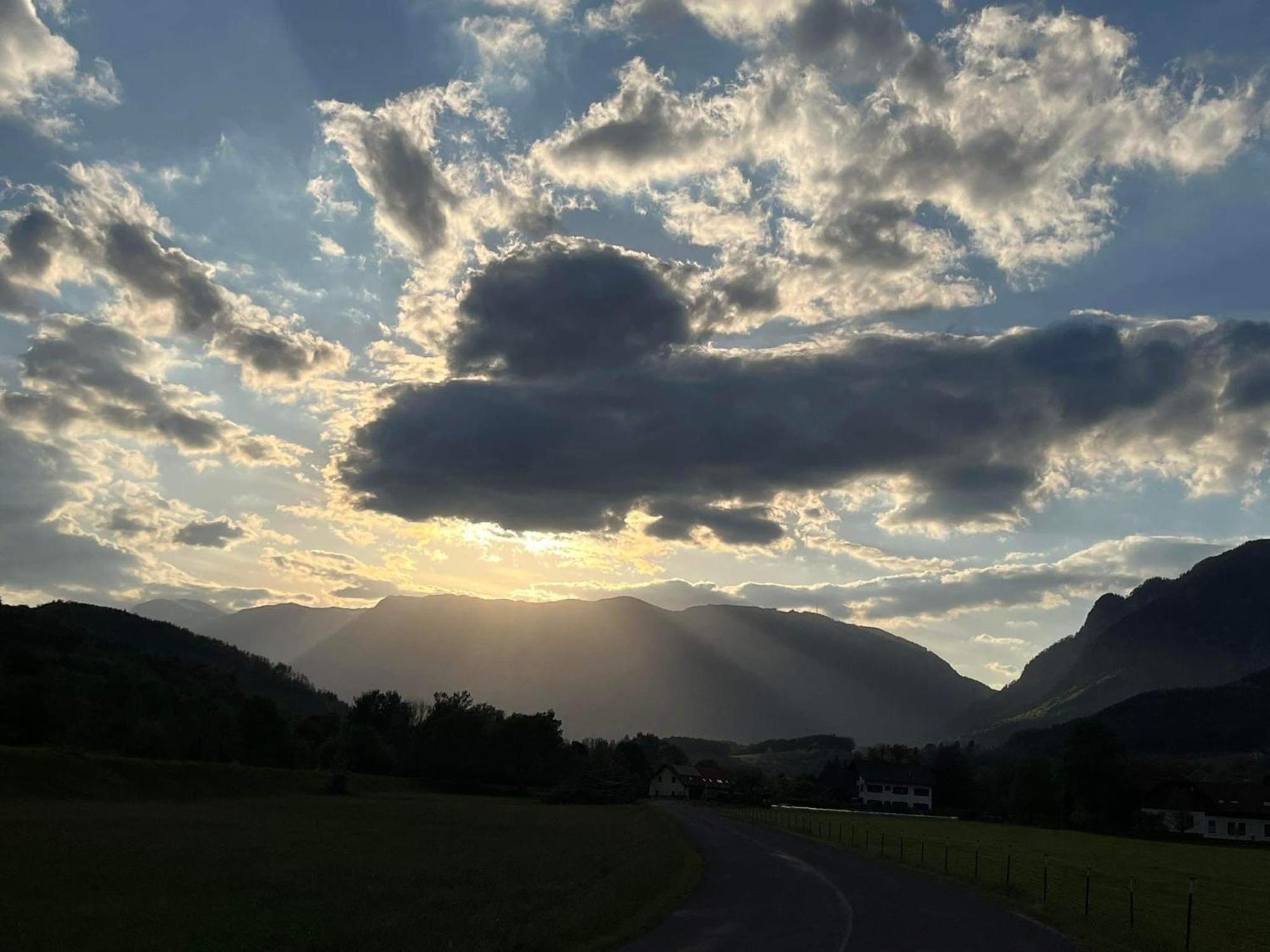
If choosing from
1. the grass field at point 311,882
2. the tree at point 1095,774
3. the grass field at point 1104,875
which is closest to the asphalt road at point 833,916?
the grass field at point 311,882

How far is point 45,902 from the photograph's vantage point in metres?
26.9

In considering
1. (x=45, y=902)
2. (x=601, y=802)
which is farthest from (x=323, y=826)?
(x=601, y=802)

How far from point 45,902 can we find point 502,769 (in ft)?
459

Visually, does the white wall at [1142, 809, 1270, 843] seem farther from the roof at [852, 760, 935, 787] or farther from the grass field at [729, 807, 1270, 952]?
the roof at [852, 760, 935, 787]

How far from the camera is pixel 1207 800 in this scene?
134 metres

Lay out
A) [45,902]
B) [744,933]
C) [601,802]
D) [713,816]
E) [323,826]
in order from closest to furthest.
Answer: [744,933] < [45,902] < [323,826] < [713,816] < [601,802]

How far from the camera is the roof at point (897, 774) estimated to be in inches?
7392

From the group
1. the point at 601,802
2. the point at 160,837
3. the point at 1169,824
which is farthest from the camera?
the point at 601,802

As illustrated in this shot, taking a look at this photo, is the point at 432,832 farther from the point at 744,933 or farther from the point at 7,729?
the point at 7,729

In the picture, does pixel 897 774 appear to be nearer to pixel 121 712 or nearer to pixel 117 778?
pixel 121 712

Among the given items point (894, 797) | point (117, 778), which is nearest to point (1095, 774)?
point (894, 797)

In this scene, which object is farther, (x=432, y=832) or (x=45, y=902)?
(x=432, y=832)

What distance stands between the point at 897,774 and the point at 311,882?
17772 centimetres

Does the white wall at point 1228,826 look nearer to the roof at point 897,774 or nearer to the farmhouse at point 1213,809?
the farmhouse at point 1213,809
